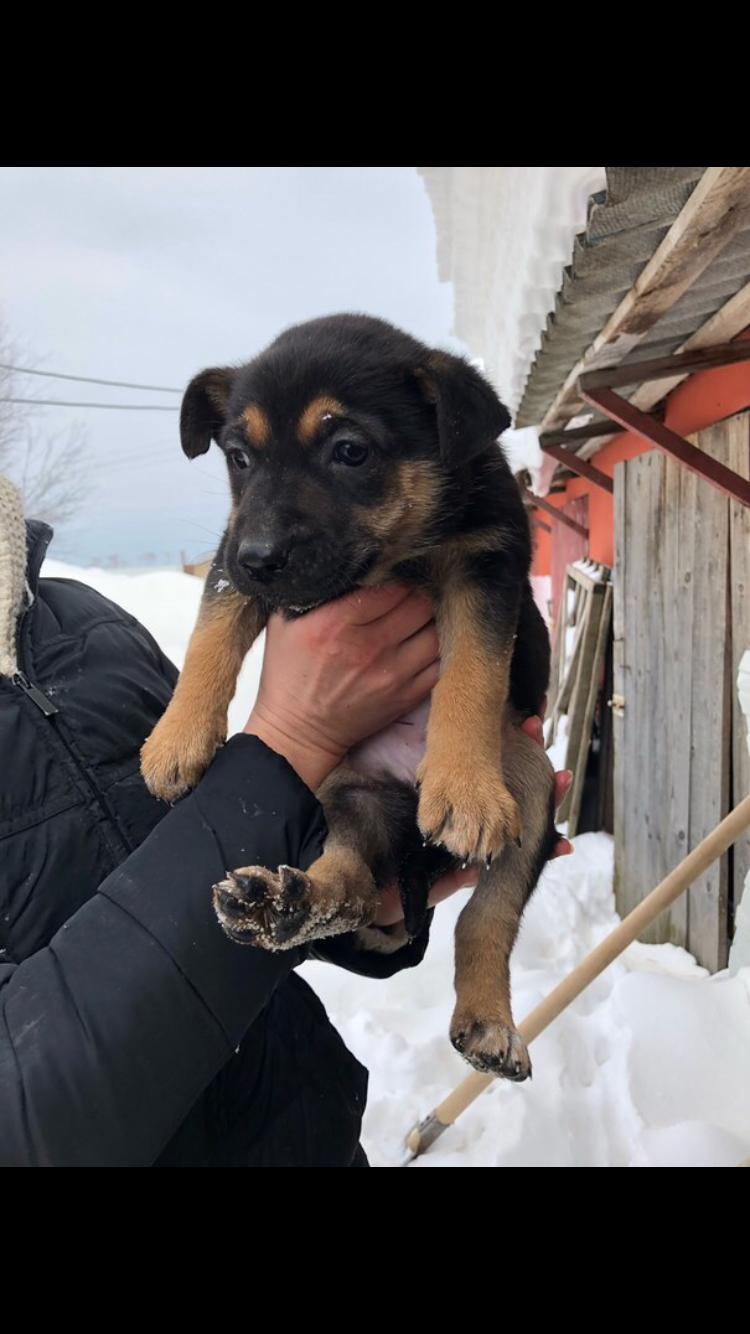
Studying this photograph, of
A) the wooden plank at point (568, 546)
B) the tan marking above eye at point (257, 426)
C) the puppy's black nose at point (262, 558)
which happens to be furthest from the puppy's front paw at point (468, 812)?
the wooden plank at point (568, 546)

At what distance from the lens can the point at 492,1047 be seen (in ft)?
5.87

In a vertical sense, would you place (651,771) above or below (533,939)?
above

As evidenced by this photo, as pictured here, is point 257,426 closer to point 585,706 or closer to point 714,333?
A: point 714,333

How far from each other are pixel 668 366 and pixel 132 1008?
359 cm

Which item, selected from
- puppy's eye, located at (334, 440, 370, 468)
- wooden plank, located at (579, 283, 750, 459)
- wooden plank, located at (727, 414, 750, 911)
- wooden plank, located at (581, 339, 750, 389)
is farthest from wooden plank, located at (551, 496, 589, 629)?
puppy's eye, located at (334, 440, 370, 468)

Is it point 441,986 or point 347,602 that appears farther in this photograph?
point 441,986

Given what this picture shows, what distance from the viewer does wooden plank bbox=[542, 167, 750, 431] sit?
2076mm

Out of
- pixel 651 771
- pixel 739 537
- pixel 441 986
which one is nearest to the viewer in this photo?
pixel 739 537

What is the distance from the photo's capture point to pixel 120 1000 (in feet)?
4.10

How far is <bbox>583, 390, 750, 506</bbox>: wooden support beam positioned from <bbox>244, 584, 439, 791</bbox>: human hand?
7.84 feet

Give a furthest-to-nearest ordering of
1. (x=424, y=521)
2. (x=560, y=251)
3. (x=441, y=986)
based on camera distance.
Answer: (x=441, y=986), (x=560, y=251), (x=424, y=521)

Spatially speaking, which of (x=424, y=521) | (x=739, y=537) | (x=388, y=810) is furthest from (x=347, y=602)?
(x=739, y=537)
